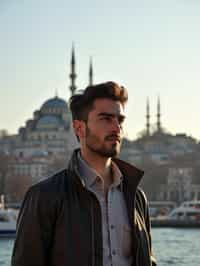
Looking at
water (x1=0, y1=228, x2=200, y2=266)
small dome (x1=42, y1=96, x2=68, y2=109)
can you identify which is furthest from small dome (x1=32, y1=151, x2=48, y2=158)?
water (x1=0, y1=228, x2=200, y2=266)

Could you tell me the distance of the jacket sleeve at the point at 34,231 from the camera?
2062 millimetres

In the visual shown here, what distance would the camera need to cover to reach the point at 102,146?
7.09ft

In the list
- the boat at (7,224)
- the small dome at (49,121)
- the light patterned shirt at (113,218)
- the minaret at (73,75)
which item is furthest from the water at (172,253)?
the small dome at (49,121)

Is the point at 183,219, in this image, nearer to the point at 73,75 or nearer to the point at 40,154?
the point at 73,75

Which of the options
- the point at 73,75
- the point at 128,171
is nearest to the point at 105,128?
the point at 128,171

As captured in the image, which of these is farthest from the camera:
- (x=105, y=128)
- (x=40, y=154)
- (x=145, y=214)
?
(x=40, y=154)

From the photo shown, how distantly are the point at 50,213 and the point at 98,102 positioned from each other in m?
0.32

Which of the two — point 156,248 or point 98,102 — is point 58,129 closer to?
point 156,248

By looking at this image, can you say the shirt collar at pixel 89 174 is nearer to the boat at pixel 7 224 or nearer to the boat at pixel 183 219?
the boat at pixel 7 224

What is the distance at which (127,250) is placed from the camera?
7.06ft

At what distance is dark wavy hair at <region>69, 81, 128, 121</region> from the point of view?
2.20m

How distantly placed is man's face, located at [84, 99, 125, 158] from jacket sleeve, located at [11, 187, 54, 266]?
19 centimetres

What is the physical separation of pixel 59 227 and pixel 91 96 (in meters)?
0.35

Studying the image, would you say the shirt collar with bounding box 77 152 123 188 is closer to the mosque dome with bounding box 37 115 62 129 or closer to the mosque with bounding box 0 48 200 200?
the mosque with bounding box 0 48 200 200
